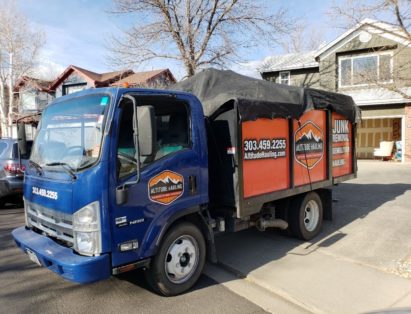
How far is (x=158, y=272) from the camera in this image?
13.4ft

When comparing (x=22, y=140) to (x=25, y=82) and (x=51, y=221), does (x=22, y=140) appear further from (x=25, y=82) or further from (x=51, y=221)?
(x=25, y=82)

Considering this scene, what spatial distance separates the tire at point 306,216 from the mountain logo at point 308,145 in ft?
2.06

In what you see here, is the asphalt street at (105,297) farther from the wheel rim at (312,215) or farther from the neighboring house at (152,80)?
the neighboring house at (152,80)

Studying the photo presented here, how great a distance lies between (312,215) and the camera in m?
6.65

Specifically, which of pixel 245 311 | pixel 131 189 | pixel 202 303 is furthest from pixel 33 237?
pixel 245 311

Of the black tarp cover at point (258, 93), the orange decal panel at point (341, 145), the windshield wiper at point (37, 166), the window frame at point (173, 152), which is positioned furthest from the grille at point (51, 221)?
the orange decal panel at point (341, 145)

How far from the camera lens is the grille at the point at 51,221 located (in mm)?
3799

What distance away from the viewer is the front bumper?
11.4ft

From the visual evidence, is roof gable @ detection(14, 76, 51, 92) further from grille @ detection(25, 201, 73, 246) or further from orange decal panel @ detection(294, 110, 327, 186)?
orange decal panel @ detection(294, 110, 327, 186)

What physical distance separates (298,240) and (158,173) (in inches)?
136

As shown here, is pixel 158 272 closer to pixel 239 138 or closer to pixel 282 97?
pixel 239 138

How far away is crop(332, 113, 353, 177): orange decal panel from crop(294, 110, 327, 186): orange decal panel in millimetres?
440

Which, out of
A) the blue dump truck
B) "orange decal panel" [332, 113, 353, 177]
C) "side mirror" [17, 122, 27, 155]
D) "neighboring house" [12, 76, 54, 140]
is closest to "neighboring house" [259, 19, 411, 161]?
"orange decal panel" [332, 113, 353, 177]

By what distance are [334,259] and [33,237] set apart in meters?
4.13
